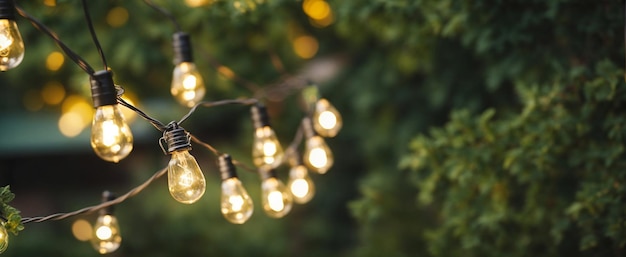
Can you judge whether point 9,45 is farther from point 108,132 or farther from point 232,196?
point 232,196

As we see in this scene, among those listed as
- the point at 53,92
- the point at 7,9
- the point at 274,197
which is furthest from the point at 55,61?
the point at 7,9

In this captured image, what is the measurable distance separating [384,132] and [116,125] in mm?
2463

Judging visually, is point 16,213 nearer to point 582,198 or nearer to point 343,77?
point 582,198

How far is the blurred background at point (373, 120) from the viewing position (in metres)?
2.61

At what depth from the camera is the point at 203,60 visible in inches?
146

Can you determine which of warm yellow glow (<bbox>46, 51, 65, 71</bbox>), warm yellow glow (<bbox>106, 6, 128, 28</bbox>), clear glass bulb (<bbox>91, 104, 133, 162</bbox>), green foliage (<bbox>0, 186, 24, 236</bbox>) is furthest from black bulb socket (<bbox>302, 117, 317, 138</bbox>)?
warm yellow glow (<bbox>46, 51, 65, 71</bbox>)

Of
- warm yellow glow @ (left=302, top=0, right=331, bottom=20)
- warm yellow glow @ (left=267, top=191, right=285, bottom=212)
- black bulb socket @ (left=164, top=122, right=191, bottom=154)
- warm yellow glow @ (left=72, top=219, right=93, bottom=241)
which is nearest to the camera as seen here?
black bulb socket @ (left=164, top=122, right=191, bottom=154)

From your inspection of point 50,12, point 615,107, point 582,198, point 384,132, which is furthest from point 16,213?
point 384,132

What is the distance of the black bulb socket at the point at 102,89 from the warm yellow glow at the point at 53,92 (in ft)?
10.4

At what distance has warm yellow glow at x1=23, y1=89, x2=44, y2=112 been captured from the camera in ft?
16.3

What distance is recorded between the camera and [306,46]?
466 cm

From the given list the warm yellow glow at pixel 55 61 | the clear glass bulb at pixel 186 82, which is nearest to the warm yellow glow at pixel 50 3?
the warm yellow glow at pixel 55 61

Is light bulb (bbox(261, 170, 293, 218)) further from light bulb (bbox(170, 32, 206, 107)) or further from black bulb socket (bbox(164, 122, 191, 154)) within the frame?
black bulb socket (bbox(164, 122, 191, 154))

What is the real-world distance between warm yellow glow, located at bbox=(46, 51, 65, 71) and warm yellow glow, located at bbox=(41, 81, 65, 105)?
770 mm
